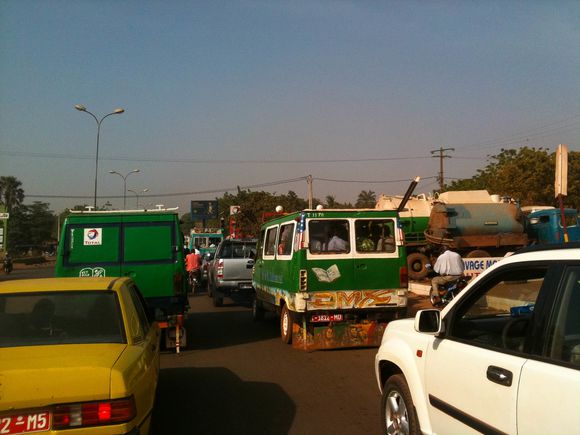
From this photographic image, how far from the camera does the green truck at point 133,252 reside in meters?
8.84

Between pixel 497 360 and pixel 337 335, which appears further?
pixel 337 335

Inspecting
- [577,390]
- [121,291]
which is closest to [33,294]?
[121,291]

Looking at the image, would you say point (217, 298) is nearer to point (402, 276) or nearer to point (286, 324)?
point (286, 324)

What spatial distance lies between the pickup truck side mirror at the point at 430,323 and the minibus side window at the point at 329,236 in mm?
5154

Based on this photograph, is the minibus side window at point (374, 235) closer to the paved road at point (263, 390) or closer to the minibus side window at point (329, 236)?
the minibus side window at point (329, 236)

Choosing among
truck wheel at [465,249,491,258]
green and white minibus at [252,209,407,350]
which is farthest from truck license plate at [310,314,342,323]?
truck wheel at [465,249,491,258]

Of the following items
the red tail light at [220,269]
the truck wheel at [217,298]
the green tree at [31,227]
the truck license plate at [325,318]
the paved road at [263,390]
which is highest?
the green tree at [31,227]

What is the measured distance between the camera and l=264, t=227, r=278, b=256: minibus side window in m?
10.7

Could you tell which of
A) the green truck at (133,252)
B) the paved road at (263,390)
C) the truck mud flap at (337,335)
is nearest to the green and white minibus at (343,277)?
the truck mud flap at (337,335)

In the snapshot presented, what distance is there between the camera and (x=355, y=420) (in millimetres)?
5379

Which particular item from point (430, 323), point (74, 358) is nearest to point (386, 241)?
point (430, 323)

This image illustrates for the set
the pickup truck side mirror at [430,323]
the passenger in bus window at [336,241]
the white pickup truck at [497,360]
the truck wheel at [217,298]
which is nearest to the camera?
the white pickup truck at [497,360]

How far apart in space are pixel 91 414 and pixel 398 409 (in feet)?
7.76

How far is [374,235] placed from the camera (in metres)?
9.27
